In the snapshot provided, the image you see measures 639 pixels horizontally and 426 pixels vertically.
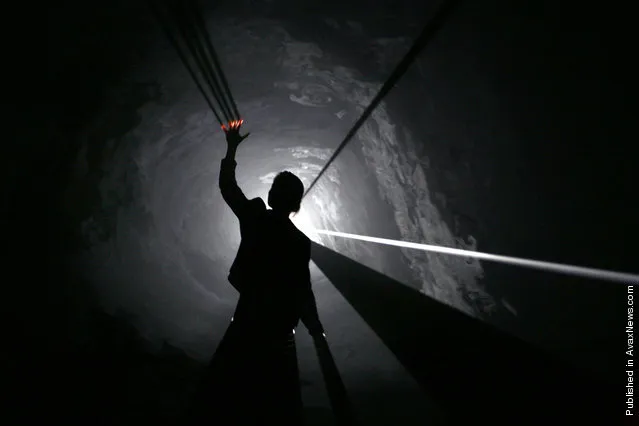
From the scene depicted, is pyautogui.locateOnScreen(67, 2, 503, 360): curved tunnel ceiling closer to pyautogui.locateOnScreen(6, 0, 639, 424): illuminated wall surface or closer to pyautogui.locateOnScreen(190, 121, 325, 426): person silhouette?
pyautogui.locateOnScreen(6, 0, 639, 424): illuminated wall surface

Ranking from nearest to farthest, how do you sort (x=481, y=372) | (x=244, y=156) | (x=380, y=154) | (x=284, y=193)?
(x=284, y=193)
(x=481, y=372)
(x=380, y=154)
(x=244, y=156)

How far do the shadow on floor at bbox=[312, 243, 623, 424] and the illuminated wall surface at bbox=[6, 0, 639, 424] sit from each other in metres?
0.29

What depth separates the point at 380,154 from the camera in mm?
4777

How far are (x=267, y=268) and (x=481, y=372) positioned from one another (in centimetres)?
225

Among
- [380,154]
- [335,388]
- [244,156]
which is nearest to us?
[335,388]

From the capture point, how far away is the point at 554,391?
2.71 meters

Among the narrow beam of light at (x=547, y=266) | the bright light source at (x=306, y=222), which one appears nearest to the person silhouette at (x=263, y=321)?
the narrow beam of light at (x=547, y=266)

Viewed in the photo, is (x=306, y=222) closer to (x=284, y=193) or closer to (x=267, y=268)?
(x=284, y=193)

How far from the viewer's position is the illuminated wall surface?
6.86ft

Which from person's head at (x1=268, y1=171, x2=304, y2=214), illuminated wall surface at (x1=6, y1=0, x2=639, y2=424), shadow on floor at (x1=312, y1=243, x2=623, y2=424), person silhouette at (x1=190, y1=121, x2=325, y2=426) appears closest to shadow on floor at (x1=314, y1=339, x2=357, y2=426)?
illuminated wall surface at (x1=6, y1=0, x2=639, y2=424)

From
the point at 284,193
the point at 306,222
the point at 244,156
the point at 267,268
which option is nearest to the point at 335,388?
the point at 267,268

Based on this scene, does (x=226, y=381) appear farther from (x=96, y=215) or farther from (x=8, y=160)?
(x=96, y=215)

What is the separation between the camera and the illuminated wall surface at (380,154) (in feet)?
6.86

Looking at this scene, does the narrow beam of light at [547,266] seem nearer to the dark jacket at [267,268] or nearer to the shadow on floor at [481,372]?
the shadow on floor at [481,372]
